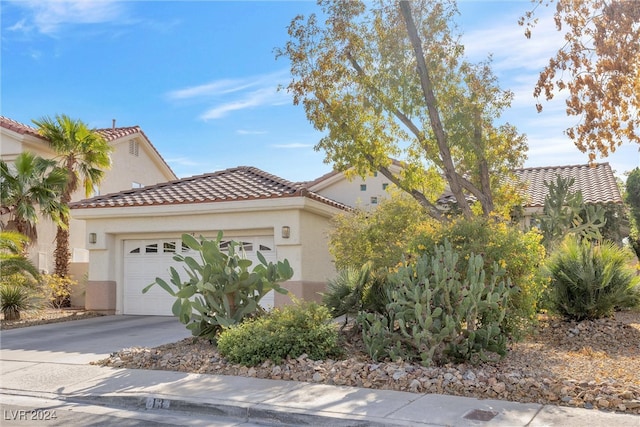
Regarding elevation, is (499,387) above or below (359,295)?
below

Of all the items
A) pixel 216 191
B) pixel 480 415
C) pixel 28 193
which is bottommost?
pixel 480 415

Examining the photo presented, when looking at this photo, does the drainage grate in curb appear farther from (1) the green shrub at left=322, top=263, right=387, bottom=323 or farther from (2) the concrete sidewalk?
(1) the green shrub at left=322, top=263, right=387, bottom=323

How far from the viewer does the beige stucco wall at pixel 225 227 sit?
1650cm

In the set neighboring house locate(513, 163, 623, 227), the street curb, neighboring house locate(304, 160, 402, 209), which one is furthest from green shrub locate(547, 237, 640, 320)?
neighboring house locate(304, 160, 402, 209)

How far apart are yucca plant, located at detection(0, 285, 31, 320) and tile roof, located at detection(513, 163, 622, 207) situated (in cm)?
1571

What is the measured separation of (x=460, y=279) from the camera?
33.4 ft

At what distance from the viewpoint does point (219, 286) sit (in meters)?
10.9

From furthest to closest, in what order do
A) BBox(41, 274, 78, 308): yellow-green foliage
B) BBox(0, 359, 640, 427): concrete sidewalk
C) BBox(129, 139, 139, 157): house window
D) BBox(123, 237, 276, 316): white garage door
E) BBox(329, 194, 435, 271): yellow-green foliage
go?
BBox(129, 139, 139, 157): house window, BBox(41, 274, 78, 308): yellow-green foliage, BBox(123, 237, 276, 316): white garage door, BBox(329, 194, 435, 271): yellow-green foliage, BBox(0, 359, 640, 427): concrete sidewalk

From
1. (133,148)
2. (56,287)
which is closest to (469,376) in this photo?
(56,287)

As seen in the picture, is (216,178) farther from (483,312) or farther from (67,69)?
(483,312)

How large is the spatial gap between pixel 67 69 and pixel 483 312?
1237cm

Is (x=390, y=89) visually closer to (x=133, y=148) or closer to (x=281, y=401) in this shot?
(x=281, y=401)

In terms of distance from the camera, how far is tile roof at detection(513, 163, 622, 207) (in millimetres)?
22688

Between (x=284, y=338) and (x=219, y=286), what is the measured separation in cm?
197
